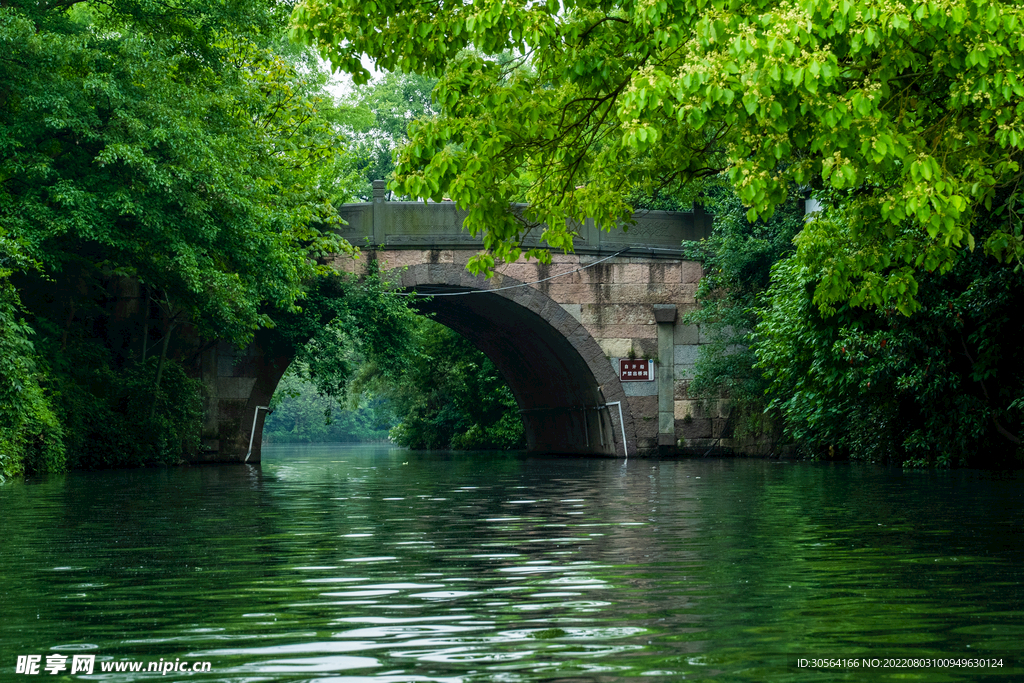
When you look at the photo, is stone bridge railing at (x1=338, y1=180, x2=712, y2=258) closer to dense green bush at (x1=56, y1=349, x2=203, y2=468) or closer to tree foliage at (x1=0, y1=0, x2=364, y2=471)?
tree foliage at (x1=0, y1=0, x2=364, y2=471)

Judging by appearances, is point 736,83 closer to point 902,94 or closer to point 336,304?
point 902,94

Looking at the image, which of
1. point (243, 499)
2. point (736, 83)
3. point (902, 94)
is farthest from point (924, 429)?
point (736, 83)

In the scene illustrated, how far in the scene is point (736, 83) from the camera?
765cm

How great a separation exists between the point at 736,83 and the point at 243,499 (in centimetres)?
630

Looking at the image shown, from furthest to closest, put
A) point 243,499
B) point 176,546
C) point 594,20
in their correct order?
1. point 243,499
2. point 594,20
3. point 176,546

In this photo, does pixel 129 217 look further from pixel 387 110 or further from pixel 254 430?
pixel 387 110

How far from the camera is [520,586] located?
539 cm

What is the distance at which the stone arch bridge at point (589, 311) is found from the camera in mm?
23938

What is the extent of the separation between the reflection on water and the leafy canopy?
93.0 inches

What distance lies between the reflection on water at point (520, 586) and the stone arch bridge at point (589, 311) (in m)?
13.2

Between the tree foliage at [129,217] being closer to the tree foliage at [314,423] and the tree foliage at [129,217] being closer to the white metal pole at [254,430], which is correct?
the white metal pole at [254,430]

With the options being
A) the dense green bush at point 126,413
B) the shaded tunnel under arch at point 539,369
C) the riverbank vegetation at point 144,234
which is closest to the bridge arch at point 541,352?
the shaded tunnel under arch at point 539,369

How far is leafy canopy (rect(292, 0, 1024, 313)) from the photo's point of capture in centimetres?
777

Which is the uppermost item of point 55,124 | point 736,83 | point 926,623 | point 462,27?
point 55,124
